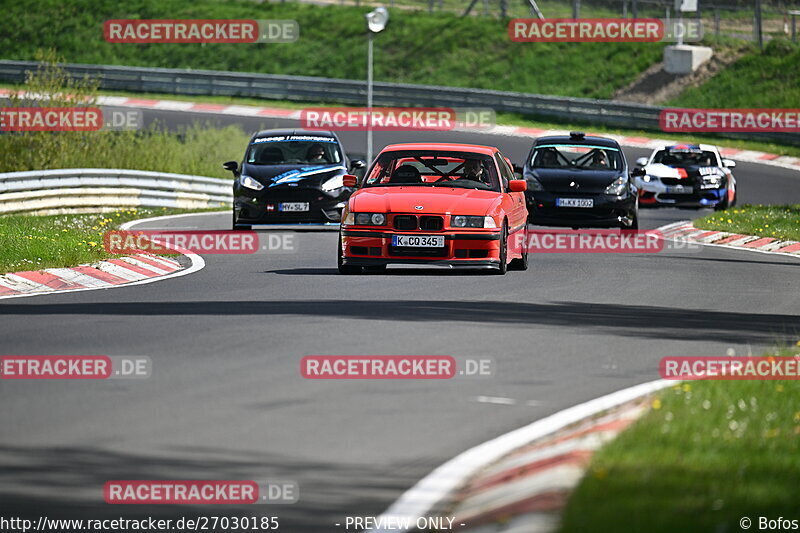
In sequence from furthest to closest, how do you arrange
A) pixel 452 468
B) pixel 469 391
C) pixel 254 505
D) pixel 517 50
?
pixel 517 50 → pixel 469 391 → pixel 452 468 → pixel 254 505

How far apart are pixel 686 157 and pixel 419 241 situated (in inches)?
602

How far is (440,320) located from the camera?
1401 cm

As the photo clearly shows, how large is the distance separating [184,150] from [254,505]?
30.0m

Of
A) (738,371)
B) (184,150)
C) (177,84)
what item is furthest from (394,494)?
(177,84)

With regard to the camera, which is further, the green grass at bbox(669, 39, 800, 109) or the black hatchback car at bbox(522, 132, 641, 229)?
the green grass at bbox(669, 39, 800, 109)

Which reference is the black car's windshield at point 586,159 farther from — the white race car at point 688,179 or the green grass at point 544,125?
the green grass at point 544,125

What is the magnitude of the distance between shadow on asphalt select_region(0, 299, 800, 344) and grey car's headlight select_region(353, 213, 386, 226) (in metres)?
1.93

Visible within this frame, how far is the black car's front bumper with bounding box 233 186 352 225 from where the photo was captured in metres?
24.6

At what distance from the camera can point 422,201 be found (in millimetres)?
17641

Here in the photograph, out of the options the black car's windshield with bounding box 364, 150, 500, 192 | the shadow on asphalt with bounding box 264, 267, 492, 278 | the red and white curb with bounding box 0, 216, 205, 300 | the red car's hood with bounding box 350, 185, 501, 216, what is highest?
the black car's windshield with bounding box 364, 150, 500, 192

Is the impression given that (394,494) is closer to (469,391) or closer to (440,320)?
(469,391)
